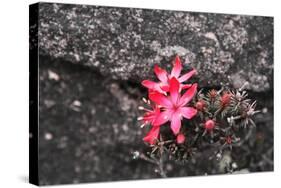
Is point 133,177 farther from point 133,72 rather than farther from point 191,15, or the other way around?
point 191,15

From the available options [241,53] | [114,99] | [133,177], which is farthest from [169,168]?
[241,53]

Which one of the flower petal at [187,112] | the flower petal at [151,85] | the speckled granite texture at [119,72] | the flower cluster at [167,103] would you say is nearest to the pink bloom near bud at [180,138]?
the flower cluster at [167,103]

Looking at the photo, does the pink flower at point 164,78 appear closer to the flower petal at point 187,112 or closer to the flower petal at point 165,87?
the flower petal at point 165,87

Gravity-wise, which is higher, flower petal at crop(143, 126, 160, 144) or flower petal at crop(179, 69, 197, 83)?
flower petal at crop(179, 69, 197, 83)

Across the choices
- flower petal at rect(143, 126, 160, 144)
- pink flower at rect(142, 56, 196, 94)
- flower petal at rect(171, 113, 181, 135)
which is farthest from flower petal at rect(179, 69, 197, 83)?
flower petal at rect(143, 126, 160, 144)

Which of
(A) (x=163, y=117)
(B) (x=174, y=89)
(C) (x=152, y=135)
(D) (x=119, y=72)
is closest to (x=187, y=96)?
(B) (x=174, y=89)

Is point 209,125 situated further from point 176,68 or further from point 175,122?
point 176,68

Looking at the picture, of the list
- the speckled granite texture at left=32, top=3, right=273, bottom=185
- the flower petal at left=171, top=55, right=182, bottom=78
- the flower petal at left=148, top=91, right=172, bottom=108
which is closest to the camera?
the speckled granite texture at left=32, top=3, right=273, bottom=185

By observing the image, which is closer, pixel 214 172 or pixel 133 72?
pixel 133 72

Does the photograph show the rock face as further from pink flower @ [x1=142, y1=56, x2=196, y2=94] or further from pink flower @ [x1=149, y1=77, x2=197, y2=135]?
pink flower @ [x1=149, y1=77, x2=197, y2=135]
